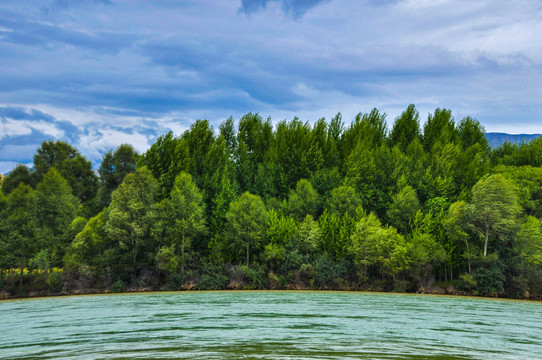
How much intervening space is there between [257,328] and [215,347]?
7.13 metres

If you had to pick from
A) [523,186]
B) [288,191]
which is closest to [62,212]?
[288,191]

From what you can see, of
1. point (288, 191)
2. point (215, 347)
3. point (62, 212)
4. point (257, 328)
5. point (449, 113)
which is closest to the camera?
point (215, 347)

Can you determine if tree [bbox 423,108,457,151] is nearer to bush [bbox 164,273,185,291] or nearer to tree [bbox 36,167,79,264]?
bush [bbox 164,273,185,291]

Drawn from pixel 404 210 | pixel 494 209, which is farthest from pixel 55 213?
pixel 494 209

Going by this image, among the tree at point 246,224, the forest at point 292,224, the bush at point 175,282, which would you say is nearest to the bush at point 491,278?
the forest at point 292,224

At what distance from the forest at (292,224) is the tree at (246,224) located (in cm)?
25

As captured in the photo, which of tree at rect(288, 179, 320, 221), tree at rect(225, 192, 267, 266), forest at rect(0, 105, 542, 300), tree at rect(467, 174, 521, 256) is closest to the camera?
tree at rect(467, 174, 521, 256)

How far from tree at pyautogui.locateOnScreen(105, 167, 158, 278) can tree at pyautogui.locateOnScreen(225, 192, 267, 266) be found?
45.7ft

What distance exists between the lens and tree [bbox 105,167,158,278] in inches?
2692

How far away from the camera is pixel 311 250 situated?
7119 cm

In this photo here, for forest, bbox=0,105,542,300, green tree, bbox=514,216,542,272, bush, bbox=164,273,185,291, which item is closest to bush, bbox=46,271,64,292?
forest, bbox=0,105,542,300

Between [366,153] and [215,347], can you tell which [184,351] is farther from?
[366,153]

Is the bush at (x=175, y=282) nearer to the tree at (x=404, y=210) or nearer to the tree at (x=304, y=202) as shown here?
the tree at (x=304, y=202)

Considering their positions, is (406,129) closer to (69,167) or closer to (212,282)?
(212,282)
